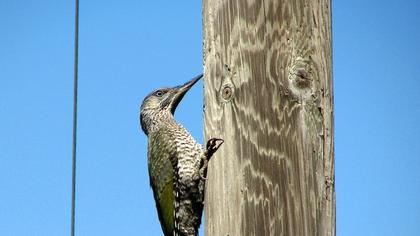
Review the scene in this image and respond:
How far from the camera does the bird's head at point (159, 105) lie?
520 centimetres

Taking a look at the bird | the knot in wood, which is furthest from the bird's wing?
the knot in wood

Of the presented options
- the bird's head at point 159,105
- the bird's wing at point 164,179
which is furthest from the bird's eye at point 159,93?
the bird's wing at point 164,179

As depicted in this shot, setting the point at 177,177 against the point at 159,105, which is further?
the point at 159,105

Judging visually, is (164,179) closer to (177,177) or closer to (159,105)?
(177,177)

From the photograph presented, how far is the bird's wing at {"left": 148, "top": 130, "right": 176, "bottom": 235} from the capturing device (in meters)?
4.32

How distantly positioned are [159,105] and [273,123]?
307 cm

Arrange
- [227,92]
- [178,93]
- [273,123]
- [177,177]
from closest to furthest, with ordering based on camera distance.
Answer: [273,123] → [227,92] → [177,177] → [178,93]

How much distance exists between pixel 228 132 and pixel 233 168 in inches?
6.4

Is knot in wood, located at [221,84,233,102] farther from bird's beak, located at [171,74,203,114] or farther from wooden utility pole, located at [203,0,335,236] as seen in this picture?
bird's beak, located at [171,74,203,114]

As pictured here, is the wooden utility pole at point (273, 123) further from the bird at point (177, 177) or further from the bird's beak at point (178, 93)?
the bird's beak at point (178, 93)

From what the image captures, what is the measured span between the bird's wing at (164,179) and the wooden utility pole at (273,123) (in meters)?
1.85

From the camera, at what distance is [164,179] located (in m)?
4.42

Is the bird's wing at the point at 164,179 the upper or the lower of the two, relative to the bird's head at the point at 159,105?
lower

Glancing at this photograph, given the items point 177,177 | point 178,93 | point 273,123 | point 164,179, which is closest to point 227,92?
point 273,123
